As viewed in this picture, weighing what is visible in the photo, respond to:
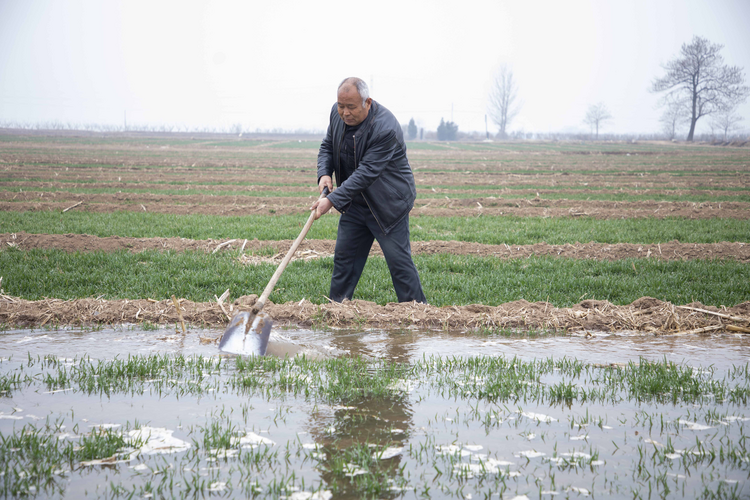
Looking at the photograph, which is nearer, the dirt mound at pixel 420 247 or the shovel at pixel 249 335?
the shovel at pixel 249 335

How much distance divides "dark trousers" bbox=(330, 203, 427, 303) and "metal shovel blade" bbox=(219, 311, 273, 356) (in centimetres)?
144

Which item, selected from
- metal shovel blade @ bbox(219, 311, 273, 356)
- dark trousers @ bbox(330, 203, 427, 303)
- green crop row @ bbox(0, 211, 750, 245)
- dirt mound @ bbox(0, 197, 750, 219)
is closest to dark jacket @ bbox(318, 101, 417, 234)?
dark trousers @ bbox(330, 203, 427, 303)

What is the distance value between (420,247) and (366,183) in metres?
4.58

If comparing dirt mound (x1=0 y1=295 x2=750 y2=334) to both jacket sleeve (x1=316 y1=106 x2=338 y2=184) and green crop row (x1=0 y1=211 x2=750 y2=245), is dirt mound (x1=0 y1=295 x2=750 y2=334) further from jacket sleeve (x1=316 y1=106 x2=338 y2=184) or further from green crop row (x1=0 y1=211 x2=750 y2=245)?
green crop row (x1=0 y1=211 x2=750 y2=245)

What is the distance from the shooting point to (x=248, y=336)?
477cm

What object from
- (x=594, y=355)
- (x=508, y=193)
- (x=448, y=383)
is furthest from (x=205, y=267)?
(x=508, y=193)

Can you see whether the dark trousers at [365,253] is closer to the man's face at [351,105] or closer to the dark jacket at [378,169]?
the dark jacket at [378,169]

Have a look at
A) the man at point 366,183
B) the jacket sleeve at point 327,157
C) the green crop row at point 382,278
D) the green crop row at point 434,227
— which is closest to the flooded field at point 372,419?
the man at point 366,183

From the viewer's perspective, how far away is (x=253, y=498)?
2.67 meters

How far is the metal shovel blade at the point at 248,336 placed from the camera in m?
4.75

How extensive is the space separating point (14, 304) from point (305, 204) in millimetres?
10404

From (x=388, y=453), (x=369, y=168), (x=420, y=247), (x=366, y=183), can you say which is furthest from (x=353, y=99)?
(x=420, y=247)

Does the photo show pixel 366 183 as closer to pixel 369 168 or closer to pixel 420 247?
pixel 369 168

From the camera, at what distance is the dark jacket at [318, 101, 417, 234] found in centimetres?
535
